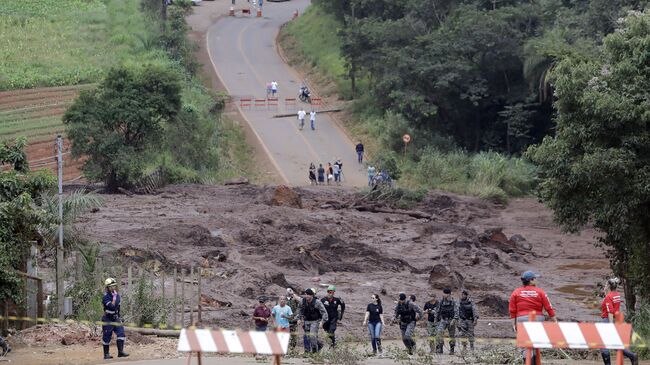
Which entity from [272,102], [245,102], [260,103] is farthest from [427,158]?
[245,102]

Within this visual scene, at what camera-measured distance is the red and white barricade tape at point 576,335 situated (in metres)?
16.9

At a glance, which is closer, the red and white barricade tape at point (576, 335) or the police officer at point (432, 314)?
the red and white barricade tape at point (576, 335)

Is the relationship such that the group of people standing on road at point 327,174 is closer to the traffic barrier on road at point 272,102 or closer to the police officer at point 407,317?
the traffic barrier on road at point 272,102

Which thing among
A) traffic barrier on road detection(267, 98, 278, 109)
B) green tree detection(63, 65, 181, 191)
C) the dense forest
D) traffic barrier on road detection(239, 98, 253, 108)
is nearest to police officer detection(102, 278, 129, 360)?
green tree detection(63, 65, 181, 191)

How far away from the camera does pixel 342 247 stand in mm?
45281

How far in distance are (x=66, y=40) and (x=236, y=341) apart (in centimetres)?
6866

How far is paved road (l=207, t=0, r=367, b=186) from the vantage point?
6625 centimetres

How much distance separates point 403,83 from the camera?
6812 centimetres

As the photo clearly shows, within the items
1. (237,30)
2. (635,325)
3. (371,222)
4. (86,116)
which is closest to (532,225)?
(371,222)

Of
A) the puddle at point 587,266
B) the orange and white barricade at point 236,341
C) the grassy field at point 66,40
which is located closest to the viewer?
the orange and white barricade at point 236,341

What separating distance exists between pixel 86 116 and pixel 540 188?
29938 mm

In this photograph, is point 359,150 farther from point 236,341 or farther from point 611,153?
→ point 236,341

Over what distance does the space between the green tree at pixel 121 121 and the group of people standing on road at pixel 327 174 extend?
7.56 meters

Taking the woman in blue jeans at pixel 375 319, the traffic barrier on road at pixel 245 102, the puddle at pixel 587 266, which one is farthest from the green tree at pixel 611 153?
the traffic barrier on road at pixel 245 102
